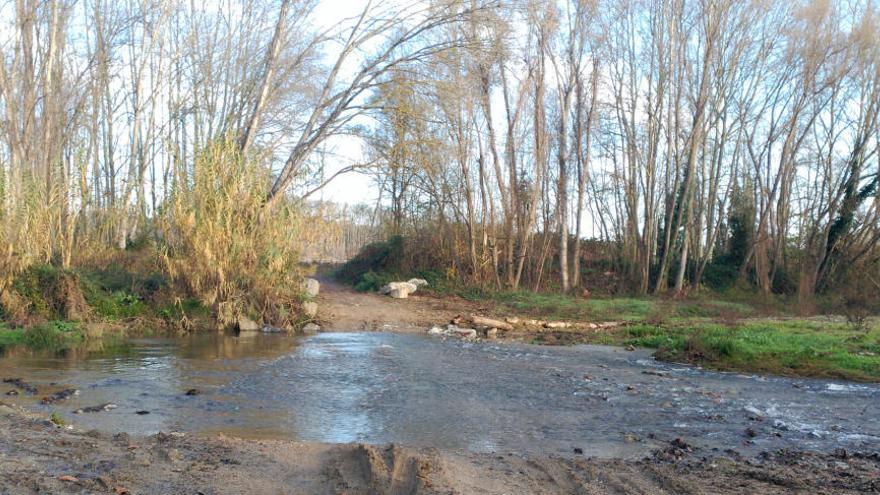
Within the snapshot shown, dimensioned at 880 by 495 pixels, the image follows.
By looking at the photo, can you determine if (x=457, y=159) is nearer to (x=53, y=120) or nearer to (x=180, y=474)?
(x=53, y=120)

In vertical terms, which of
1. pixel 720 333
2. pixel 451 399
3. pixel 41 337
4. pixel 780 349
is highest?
pixel 720 333

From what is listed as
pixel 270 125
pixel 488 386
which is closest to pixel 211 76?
pixel 270 125

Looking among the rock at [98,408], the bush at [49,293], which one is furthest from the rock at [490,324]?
the rock at [98,408]

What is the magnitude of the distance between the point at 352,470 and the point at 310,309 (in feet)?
41.4

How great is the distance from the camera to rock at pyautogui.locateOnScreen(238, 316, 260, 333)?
51.1 ft

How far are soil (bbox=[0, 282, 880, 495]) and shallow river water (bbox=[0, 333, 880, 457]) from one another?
55 centimetres

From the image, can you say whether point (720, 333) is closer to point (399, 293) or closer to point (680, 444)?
point (680, 444)

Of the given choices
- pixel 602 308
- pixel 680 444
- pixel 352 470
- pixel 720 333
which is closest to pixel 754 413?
pixel 680 444

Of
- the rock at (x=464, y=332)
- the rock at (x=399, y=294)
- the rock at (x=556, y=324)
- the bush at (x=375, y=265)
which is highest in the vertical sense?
the bush at (x=375, y=265)

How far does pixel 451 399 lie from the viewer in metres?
8.55

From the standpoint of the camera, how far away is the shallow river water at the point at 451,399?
6.71m

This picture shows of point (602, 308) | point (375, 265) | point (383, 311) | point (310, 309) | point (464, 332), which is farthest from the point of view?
point (375, 265)

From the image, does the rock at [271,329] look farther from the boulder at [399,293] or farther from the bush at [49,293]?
the boulder at [399,293]

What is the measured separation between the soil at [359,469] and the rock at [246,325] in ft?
30.3
